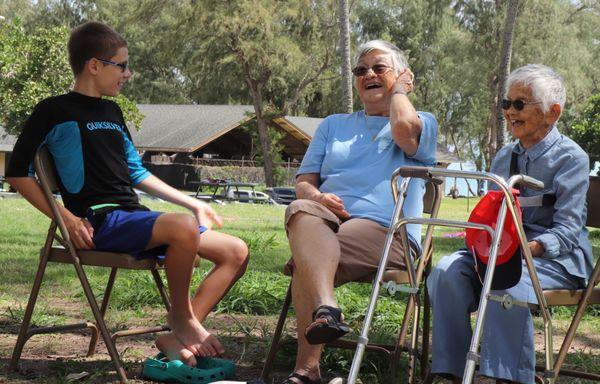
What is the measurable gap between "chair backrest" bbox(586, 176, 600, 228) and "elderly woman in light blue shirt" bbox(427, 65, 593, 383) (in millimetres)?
122

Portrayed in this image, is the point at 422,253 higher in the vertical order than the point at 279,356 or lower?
higher

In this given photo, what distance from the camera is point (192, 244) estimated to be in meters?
4.01

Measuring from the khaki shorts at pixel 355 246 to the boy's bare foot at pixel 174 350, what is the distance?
0.58 metres

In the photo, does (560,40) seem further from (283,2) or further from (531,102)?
(531,102)

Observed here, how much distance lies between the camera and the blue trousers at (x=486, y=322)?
11.5 feet

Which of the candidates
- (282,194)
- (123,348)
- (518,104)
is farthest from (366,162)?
(282,194)

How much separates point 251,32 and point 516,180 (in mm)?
36479

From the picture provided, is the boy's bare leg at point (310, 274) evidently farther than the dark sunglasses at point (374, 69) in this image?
No

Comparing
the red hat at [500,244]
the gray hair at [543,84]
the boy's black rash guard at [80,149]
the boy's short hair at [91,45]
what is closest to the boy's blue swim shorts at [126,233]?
the boy's black rash guard at [80,149]

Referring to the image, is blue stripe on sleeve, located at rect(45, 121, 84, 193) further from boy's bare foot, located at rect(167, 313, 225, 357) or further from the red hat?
the red hat

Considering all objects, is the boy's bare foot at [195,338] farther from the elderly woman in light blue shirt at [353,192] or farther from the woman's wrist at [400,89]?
the woman's wrist at [400,89]

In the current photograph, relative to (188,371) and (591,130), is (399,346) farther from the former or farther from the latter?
(591,130)

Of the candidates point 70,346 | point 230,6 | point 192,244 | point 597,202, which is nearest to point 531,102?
point 597,202

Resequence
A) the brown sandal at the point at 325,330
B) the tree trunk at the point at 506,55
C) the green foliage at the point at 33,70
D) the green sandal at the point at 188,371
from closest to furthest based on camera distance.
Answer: the brown sandal at the point at 325,330 → the green sandal at the point at 188,371 → the tree trunk at the point at 506,55 → the green foliage at the point at 33,70
